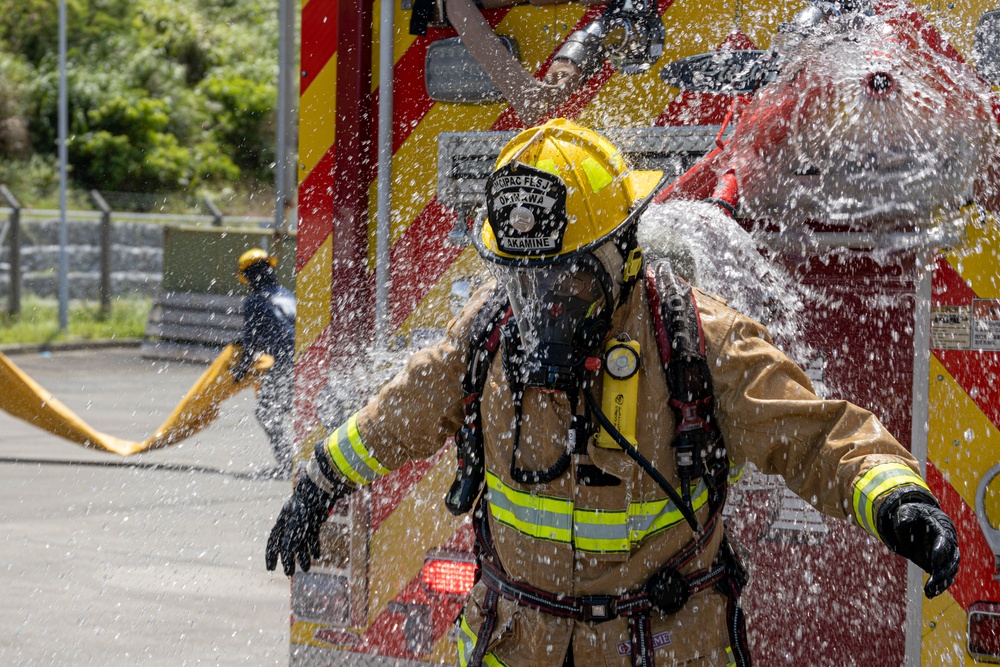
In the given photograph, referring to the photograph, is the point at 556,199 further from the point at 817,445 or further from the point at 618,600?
the point at 618,600

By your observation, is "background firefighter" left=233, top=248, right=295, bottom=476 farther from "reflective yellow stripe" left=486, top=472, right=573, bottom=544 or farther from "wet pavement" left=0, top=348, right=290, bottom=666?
"reflective yellow stripe" left=486, top=472, right=573, bottom=544

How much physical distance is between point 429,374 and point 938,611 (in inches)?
48.8

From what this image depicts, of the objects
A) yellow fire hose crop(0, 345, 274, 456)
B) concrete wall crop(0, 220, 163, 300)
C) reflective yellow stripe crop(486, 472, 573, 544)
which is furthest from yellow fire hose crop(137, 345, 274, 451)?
concrete wall crop(0, 220, 163, 300)

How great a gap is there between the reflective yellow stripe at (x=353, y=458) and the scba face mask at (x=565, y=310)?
500mm

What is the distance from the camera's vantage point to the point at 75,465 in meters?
8.38

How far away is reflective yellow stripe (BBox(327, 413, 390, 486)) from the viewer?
263cm

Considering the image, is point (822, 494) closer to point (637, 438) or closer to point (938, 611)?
point (637, 438)

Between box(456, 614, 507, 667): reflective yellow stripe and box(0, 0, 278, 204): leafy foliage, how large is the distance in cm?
2289

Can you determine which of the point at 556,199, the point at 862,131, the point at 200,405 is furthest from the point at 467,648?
the point at 200,405

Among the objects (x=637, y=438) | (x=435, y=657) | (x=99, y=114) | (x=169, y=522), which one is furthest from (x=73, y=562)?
(x=99, y=114)

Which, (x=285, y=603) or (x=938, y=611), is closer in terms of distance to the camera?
(x=938, y=611)

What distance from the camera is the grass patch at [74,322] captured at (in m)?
16.1

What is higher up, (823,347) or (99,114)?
(823,347)

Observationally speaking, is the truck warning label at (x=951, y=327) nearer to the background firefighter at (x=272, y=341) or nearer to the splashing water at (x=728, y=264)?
the splashing water at (x=728, y=264)
